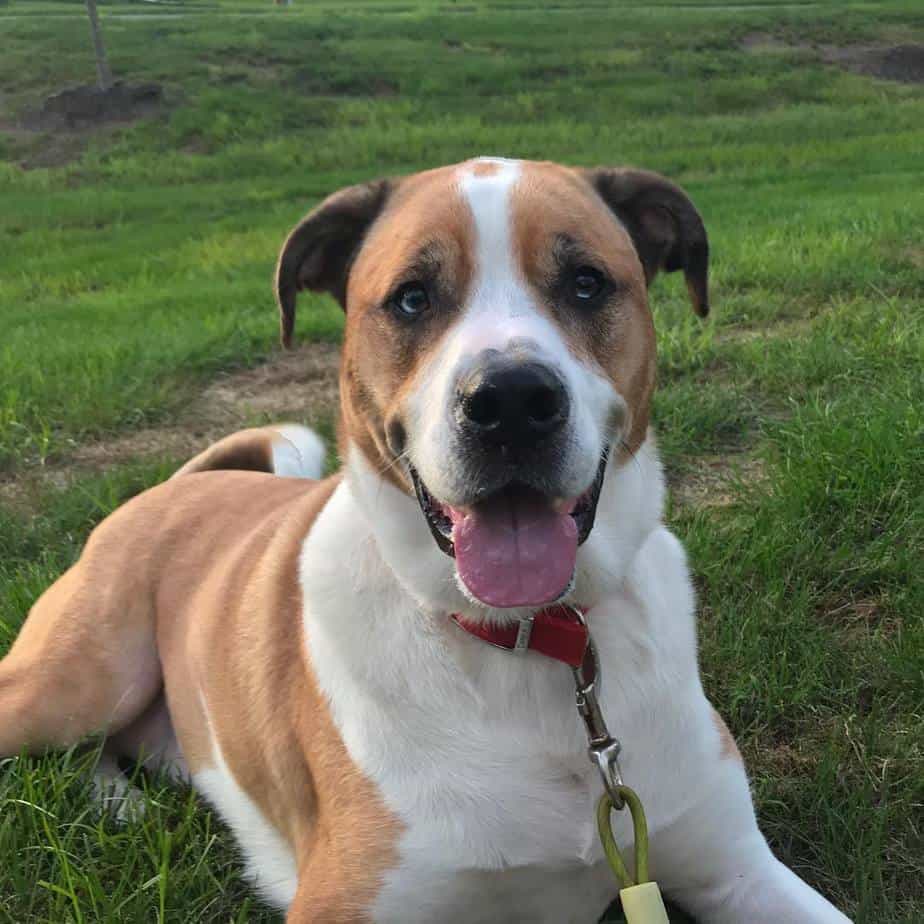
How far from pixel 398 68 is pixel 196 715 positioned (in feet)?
64.1

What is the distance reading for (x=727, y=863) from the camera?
2484 mm

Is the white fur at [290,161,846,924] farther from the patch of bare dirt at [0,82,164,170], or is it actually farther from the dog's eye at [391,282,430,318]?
the patch of bare dirt at [0,82,164,170]

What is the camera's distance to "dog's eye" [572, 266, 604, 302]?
2467 mm

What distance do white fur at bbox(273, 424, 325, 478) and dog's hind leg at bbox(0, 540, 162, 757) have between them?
28.0 inches

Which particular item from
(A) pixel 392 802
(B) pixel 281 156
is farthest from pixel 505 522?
(B) pixel 281 156

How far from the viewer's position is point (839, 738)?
2.95 m

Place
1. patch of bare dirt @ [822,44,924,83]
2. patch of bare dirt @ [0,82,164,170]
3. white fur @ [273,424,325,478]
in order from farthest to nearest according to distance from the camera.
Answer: patch of bare dirt @ [822,44,924,83] → patch of bare dirt @ [0,82,164,170] → white fur @ [273,424,325,478]

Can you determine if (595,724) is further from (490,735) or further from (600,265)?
(600,265)

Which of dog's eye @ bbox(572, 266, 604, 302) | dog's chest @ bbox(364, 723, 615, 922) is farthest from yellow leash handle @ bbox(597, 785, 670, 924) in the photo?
dog's eye @ bbox(572, 266, 604, 302)

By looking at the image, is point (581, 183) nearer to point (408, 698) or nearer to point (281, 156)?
point (408, 698)

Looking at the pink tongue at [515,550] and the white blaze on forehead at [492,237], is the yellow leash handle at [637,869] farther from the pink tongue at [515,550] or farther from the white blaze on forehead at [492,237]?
the white blaze on forehead at [492,237]

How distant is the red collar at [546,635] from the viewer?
7.79 feet

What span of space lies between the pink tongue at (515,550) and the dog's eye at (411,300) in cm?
48

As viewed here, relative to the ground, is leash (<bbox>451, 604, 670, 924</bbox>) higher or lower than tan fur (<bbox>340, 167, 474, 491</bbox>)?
lower
